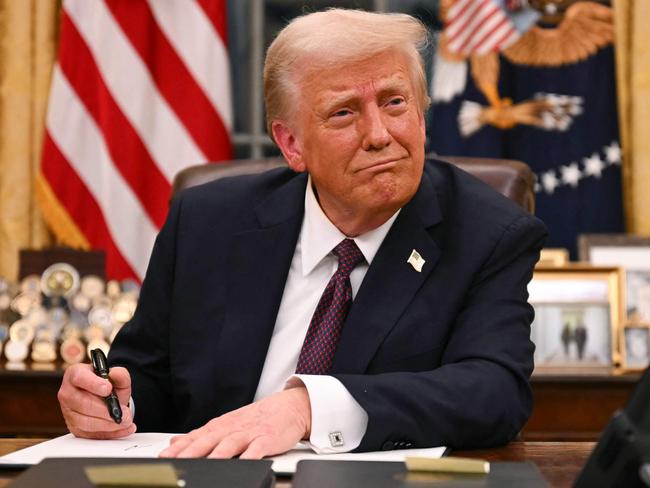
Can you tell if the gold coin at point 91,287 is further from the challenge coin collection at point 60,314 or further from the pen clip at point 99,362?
the pen clip at point 99,362

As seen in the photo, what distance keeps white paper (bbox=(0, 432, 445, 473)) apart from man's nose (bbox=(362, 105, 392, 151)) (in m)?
0.66

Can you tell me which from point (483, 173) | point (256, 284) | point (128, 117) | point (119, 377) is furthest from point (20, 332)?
point (119, 377)

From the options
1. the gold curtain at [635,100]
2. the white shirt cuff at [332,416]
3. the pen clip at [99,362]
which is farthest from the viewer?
the gold curtain at [635,100]

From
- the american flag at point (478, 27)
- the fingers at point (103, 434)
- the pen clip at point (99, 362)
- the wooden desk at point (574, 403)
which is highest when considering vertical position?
the american flag at point (478, 27)

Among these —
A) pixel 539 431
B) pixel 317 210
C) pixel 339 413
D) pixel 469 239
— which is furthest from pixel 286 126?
pixel 539 431

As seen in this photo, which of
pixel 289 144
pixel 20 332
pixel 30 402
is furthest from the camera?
pixel 20 332

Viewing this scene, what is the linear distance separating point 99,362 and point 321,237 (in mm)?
653

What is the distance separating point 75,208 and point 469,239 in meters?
A: 2.41

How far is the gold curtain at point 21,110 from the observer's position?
4297 mm

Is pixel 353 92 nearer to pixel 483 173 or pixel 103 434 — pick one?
pixel 483 173

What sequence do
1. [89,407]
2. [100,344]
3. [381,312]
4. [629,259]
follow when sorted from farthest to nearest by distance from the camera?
1. [629,259]
2. [100,344]
3. [381,312]
4. [89,407]

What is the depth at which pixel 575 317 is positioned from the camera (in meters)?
3.72

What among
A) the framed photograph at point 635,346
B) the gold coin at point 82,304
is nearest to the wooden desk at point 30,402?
the gold coin at point 82,304

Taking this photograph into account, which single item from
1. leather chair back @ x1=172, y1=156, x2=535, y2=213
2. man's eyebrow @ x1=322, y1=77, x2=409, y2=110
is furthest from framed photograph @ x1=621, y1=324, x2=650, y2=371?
man's eyebrow @ x1=322, y1=77, x2=409, y2=110
